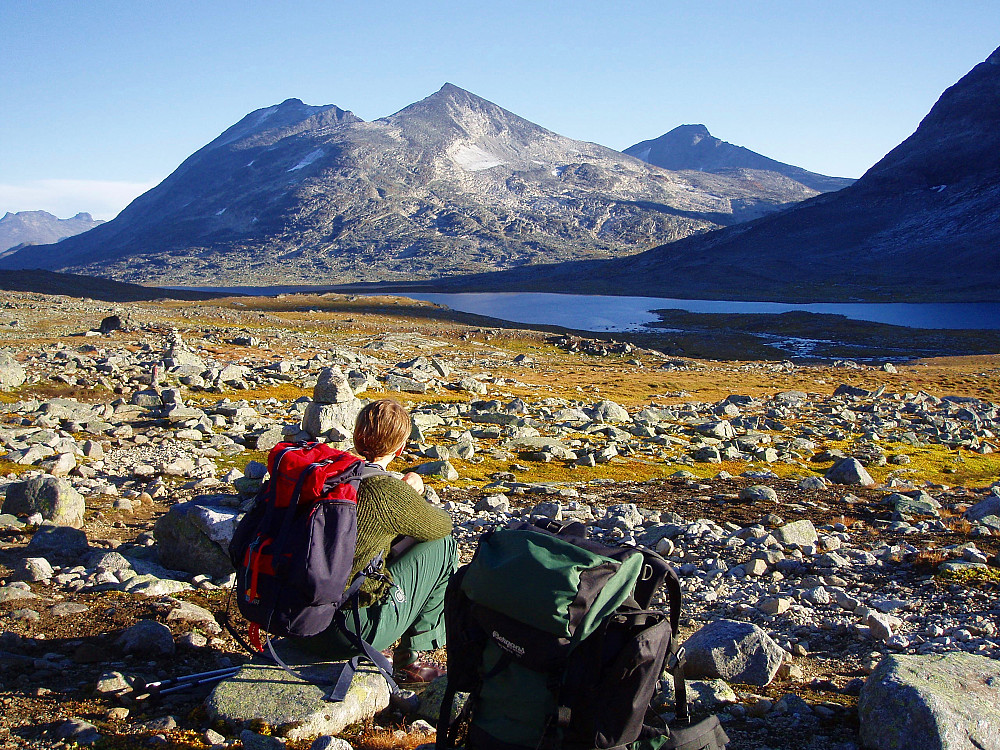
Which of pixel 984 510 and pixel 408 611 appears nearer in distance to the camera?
pixel 408 611

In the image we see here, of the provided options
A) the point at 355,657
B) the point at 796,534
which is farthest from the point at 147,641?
the point at 796,534

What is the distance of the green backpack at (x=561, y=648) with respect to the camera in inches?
123

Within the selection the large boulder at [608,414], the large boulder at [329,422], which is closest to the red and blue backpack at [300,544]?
the large boulder at [329,422]

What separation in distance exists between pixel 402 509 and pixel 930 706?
3036mm

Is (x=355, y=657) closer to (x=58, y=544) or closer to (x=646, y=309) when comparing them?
(x=58, y=544)

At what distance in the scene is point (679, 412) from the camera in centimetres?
2308

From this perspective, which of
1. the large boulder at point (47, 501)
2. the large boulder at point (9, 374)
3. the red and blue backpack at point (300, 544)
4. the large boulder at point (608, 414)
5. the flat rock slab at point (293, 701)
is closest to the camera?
the red and blue backpack at point (300, 544)

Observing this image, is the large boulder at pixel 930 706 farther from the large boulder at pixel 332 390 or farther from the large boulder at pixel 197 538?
the large boulder at pixel 332 390

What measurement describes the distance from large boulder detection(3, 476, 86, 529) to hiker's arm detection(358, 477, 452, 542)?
5.31 metres

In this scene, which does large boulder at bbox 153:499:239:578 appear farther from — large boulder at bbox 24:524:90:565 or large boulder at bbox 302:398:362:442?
large boulder at bbox 302:398:362:442

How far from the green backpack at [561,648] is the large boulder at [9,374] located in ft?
59.7

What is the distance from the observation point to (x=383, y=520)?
4250 mm

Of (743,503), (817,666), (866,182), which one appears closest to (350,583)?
(817,666)

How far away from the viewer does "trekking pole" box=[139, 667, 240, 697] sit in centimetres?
424
